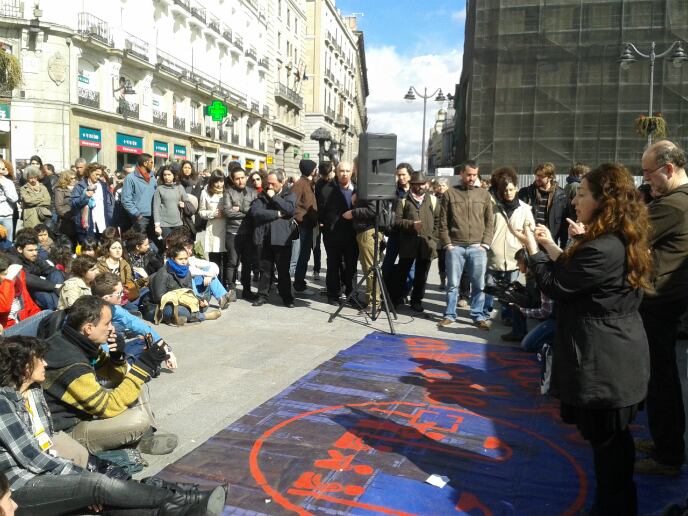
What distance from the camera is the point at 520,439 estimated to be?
432cm

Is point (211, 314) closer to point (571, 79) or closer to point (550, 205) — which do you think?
point (550, 205)

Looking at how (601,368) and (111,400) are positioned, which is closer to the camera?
(601,368)

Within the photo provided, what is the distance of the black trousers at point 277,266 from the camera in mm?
8703

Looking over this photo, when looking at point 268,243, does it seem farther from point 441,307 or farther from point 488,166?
point 488,166

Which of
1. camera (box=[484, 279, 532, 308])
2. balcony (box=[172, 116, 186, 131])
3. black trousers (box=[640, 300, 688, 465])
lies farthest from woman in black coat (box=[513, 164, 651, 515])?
balcony (box=[172, 116, 186, 131])

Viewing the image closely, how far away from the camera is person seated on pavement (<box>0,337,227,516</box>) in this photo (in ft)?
9.73

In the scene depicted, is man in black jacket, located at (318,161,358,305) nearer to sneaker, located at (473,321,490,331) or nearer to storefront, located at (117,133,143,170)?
sneaker, located at (473,321,490,331)

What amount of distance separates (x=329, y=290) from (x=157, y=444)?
525cm

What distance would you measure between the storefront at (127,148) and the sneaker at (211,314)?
23.2 metres

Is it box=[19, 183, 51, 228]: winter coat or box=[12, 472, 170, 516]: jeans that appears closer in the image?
box=[12, 472, 170, 516]: jeans

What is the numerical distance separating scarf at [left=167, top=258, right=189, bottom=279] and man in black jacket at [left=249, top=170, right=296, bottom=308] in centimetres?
123

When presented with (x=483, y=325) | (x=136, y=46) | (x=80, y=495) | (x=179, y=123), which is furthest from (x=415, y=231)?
(x=179, y=123)

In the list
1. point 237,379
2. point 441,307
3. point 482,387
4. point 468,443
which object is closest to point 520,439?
point 468,443

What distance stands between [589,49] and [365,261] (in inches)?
898
